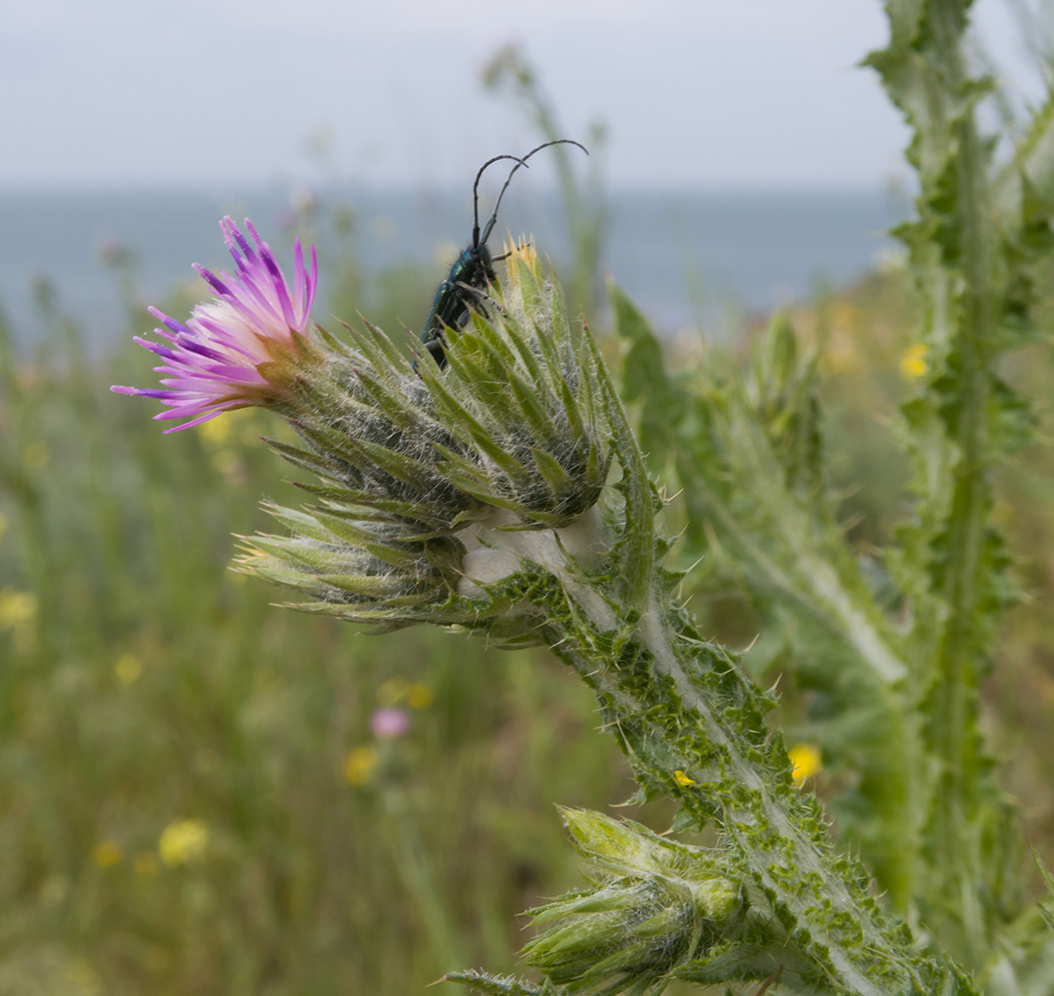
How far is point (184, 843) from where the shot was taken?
3.87 metres

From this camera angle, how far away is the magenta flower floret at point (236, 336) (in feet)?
3.66

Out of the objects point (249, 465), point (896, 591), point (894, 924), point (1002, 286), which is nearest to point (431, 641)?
point (249, 465)

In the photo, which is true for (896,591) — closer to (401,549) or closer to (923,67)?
(923,67)

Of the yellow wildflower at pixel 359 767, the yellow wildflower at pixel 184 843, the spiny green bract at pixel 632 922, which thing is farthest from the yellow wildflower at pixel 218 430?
the spiny green bract at pixel 632 922

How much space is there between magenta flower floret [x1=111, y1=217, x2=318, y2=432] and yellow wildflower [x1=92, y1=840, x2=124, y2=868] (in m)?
3.70

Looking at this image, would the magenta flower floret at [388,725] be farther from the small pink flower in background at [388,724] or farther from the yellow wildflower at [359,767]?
the yellow wildflower at [359,767]

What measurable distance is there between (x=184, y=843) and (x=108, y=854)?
21.4 inches

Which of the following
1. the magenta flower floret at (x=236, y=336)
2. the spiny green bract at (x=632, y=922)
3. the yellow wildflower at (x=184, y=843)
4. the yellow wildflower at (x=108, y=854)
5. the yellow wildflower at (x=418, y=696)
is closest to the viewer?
the spiny green bract at (x=632, y=922)

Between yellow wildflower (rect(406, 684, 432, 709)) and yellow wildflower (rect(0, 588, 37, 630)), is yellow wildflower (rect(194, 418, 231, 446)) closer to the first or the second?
yellow wildflower (rect(0, 588, 37, 630))

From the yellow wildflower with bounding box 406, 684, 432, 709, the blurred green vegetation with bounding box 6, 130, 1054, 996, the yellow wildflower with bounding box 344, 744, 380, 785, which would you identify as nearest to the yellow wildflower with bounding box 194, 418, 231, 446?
the blurred green vegetation with bounding box 6, 130, 1054, 996

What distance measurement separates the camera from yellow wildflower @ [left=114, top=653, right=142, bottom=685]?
17.5 ft

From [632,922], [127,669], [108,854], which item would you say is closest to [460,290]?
[632,922]

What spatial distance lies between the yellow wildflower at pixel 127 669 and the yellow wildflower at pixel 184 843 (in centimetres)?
145

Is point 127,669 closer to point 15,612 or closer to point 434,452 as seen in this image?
point 15,612
